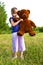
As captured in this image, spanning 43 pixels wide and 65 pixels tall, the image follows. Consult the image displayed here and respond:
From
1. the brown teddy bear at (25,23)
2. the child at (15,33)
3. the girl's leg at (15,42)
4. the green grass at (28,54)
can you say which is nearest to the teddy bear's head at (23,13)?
the brown teddy bear at (25,23)

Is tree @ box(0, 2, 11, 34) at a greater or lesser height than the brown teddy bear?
lesser

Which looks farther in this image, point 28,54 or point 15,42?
point 28,54

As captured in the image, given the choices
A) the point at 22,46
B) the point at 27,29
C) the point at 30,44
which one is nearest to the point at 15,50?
the point at 22,46

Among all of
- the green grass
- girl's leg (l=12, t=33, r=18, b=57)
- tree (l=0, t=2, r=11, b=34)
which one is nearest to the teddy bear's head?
girl's leg (l=12, t=33, r=18, b=57)

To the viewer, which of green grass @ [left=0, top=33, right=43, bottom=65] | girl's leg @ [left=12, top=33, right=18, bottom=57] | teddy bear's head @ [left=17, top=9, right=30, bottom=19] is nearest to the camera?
teddy bear's head @ [left=17, top=9, right=30, bottom=19]

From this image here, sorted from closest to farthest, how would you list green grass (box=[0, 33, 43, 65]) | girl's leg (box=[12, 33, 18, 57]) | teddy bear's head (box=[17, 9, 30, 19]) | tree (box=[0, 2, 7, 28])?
1. teddy bear's head (box=[17, 9, 30, 19])
2. girl's leg (box=[12, 33, 18, 57])
3. green grass (box=[0, 33, 43, 65])
4. tree (box=[0, 2, 7, 28])

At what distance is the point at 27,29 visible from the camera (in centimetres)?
777

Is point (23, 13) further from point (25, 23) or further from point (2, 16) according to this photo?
point (2, 16)

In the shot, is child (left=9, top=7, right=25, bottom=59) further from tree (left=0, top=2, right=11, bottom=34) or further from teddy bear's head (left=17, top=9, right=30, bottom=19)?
tree (left=0, top=2, right=11, bottom=34)

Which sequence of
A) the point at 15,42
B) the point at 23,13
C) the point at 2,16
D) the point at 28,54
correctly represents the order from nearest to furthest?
1. the point at 23,13
2. the point at 15,42
3. the point at 28,54
4. the point at 2,16

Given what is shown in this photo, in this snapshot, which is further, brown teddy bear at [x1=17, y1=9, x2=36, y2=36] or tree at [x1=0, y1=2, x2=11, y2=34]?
tree at [x1=0, y1=2, x2=11, y2=34]

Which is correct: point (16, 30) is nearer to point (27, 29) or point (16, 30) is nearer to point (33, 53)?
point (27, 29)

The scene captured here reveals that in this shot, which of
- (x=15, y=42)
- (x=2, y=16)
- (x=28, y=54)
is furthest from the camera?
(x=2, y=16)

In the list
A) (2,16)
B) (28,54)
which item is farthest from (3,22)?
(28,54)
